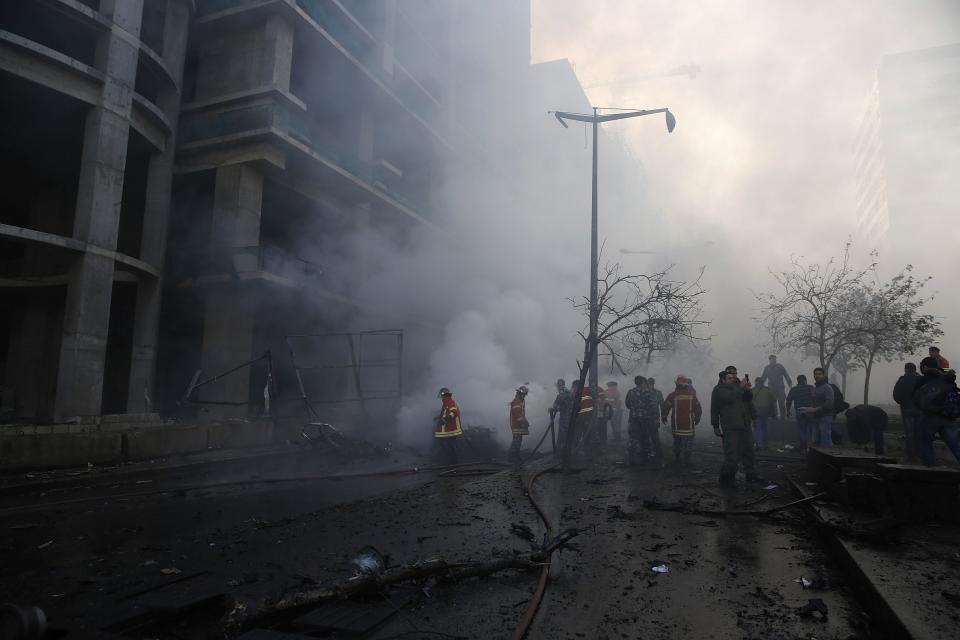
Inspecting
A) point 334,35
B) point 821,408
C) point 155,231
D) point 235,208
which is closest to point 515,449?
point 821,408

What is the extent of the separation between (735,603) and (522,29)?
25.6 meters

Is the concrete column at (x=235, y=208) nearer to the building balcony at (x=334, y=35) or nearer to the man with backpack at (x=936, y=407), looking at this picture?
the building balcony at (x=334, y=35)

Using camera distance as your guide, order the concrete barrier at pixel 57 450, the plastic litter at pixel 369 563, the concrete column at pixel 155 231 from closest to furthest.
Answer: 1. the plastic litter at pixel 369 563
2. the concrete barrier at pixel 57 450
3. the concrete column at pixel 155 231

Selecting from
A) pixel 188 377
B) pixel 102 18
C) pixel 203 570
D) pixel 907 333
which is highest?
pixel 102 18

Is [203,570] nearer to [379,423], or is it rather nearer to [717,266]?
[379,423]

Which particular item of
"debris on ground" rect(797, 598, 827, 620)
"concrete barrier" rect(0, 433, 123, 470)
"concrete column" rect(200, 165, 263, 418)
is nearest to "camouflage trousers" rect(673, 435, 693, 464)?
"debris on ground" rect(797, 598, 827, 620)

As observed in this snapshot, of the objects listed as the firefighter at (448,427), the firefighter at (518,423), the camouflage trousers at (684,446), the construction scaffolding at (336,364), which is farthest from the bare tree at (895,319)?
the construction scaffolding at (336,364)

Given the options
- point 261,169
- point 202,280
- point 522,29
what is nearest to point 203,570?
point 202,280

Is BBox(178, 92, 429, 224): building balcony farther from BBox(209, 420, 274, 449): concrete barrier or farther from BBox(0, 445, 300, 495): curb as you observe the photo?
BBox(0, 445, 300, 495): curb

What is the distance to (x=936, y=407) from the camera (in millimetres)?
5852

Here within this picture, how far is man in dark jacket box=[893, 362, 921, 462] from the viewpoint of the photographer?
7.10 m

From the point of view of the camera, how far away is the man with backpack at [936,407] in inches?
227

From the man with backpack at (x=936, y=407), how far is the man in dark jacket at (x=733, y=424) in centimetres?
165

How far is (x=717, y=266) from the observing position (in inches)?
1401
